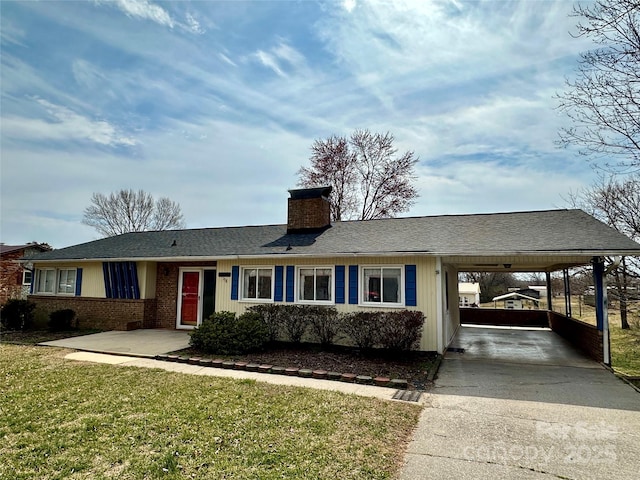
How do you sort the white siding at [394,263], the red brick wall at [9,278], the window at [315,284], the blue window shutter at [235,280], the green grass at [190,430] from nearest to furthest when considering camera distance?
the green grass at [190,430] → the white siding at [394,263] → the window at [315,284] → the blue window shutter at [235,280] → the red brick wall at [9,278]

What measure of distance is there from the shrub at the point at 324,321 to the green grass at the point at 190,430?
138 inches

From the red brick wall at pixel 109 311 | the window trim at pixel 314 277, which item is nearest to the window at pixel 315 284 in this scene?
the window trim at pixel 314 277

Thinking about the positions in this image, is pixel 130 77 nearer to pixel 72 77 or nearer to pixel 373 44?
pixel 72 77

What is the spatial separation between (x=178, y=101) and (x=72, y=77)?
99.8 inches

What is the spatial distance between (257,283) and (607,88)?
9905mm

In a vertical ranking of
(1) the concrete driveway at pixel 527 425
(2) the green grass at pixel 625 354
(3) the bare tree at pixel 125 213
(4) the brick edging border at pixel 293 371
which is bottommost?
(2) the green grass at pixel 625 354

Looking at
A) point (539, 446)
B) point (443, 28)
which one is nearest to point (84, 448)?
point (539, 446)

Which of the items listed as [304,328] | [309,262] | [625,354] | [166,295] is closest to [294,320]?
[304,328]

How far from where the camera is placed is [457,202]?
19219mm

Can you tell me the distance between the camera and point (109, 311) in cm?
1371

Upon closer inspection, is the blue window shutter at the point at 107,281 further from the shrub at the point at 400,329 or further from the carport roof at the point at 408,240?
the shrub at the point at 400,329

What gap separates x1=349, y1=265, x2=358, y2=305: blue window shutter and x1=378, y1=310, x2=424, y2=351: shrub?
137 cm

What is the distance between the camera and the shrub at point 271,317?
10.4 m

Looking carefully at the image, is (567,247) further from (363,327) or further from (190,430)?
(190,430)
